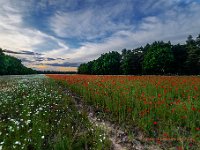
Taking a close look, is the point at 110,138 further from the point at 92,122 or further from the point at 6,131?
the point at 6,131

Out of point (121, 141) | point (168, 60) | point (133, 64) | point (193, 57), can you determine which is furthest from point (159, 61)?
point (121, 141)

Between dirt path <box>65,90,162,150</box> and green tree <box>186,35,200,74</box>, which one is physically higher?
green tree <box>186,35,200,74</box>

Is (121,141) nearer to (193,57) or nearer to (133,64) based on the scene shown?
(193,57)

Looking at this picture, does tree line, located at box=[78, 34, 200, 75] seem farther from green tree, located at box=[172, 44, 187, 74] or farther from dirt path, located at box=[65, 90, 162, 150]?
dirt path, located at box=[65, 90, 162, 150]

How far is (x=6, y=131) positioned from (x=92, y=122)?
121 inches

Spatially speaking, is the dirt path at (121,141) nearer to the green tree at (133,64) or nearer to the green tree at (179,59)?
the green tree at (179,59)

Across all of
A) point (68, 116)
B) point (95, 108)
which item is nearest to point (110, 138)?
point (68, 116)

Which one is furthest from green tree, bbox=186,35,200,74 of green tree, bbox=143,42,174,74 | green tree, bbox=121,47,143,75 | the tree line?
green tree, bbox=121,47,143,75

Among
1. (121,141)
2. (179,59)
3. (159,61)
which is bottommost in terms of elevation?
(121,141)

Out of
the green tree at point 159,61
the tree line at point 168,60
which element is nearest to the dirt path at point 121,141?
the tree line at point 168,60

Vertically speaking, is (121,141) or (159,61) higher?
(159,61)

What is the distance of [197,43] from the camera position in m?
54.8

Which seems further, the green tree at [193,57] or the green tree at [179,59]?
the green tree at [179,59]

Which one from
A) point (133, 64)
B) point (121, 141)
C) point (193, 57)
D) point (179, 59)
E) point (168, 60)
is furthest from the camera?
point (133, 64)
